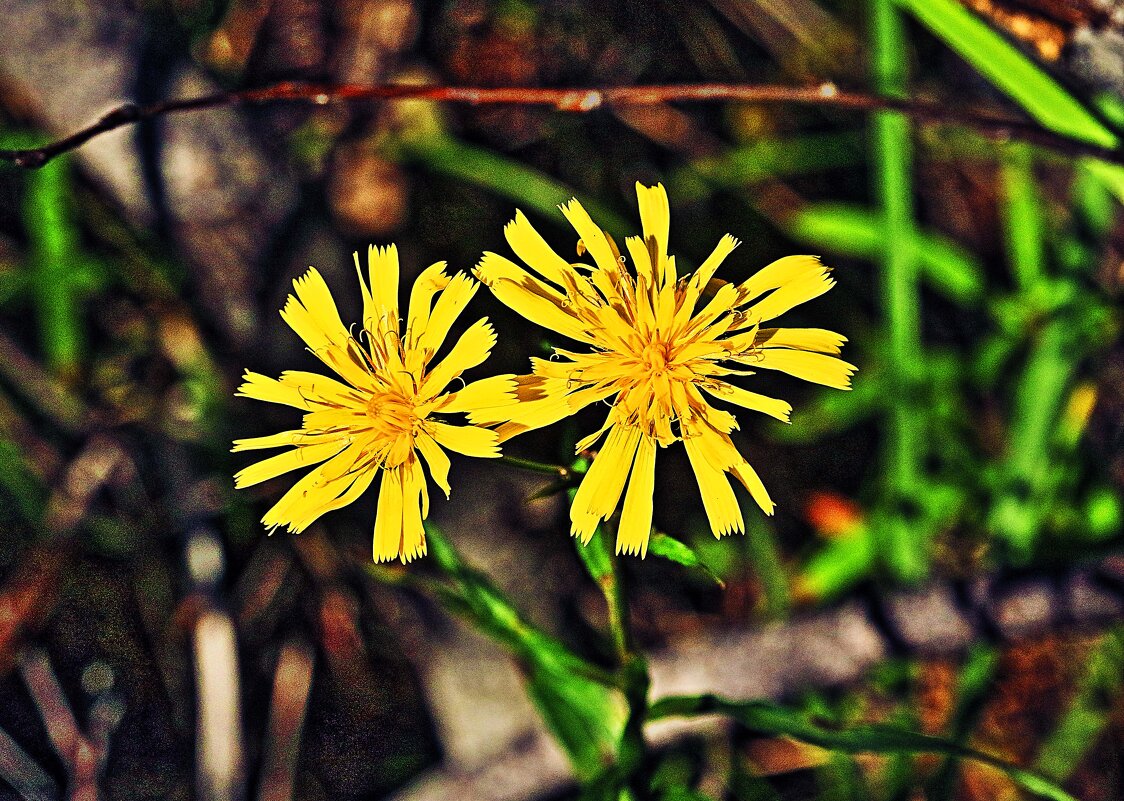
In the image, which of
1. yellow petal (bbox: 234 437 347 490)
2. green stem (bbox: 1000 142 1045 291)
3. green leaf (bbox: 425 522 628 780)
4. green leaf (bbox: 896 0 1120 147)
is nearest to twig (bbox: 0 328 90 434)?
yellow petal (bbox: 234 437 347 490)

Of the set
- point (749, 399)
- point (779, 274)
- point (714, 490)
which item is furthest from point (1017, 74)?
point (714, 490)

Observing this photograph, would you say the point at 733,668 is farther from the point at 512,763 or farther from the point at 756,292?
the point at 756,292

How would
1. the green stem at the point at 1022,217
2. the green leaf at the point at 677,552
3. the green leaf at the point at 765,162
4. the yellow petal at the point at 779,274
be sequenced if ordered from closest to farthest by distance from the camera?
the green leaf at the point at 677,552, the yellow petal at the point at 779,274, the green stem at the point at 1022,217, the green leaf at the point at 765,162

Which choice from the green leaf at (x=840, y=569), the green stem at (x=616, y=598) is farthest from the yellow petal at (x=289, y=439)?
the green leaf at (x=840, y=569)

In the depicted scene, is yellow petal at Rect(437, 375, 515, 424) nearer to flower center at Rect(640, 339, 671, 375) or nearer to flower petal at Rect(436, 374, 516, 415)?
flower petal at Rect(436, 374, 516, 415)

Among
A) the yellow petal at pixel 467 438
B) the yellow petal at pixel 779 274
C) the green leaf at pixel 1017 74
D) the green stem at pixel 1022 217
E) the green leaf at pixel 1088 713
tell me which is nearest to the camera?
the yellow petal at pixel 467 438

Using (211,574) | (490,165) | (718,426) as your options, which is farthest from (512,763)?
(490,165)

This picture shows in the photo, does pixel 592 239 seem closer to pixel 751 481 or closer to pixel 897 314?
pixel 751 481

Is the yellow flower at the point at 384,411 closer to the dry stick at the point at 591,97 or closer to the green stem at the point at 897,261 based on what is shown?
the dry stick at the point at 591,97
